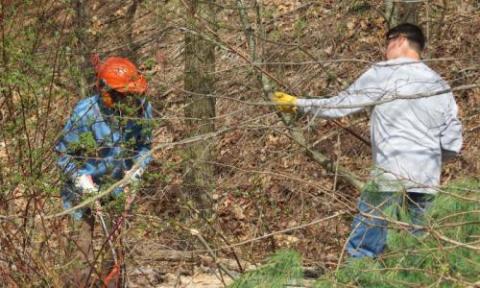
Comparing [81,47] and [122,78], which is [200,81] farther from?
[122,78]

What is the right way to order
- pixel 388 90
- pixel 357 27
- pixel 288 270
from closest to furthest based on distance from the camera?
pixel 288 270
pixel 388 90
pixel 357 27

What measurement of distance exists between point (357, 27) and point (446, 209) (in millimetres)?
5470

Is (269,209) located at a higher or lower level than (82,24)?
lower

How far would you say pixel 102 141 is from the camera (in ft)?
20.7

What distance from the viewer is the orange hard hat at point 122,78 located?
20.9ft

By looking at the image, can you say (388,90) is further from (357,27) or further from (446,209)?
(357,27)

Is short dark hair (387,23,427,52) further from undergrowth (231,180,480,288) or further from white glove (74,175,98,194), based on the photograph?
white glove (74,175,98,194)

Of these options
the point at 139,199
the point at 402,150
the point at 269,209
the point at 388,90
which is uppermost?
the point at 388,90

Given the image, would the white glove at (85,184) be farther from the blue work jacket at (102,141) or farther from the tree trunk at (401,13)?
the tree trunk at (401,13)

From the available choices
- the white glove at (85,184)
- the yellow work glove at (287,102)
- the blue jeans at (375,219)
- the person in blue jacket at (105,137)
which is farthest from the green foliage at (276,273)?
the white glove at (85,184)

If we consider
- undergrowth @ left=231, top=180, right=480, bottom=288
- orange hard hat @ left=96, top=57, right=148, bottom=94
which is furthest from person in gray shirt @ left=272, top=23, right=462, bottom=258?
orange hard hat @ left=96, top=57, right=148, bottom=94

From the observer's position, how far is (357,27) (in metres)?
10.1

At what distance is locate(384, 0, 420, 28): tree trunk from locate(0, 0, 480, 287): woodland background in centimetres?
3

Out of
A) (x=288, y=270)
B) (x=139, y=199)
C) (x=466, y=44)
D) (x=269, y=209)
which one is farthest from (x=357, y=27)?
(x=288, y=270)
